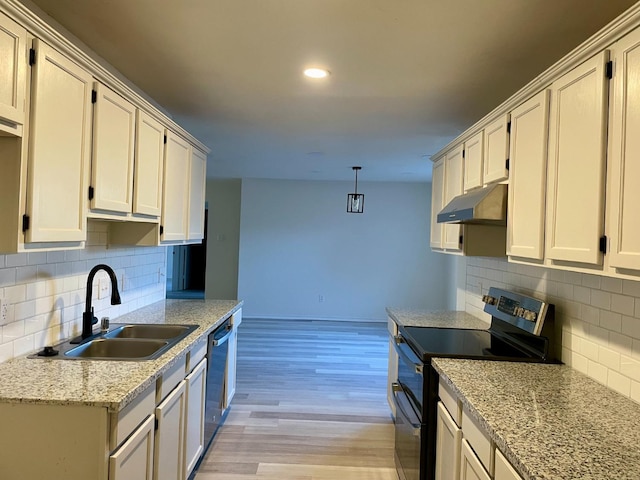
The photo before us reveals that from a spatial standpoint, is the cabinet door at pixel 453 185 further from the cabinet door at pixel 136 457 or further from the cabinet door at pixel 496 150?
the cabinet door at pixel 136 457

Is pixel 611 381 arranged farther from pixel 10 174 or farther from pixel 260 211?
pixel 260 211

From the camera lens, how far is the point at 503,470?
127cm

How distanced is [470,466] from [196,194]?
9.00 feet

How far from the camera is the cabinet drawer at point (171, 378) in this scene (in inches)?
73.1

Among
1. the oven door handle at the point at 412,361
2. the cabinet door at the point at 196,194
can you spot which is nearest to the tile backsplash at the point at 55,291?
the cabinet door at the point at 196,194

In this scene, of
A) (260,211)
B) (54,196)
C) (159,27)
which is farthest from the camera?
(260,211)

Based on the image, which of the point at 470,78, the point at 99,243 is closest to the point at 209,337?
the point at 99,243

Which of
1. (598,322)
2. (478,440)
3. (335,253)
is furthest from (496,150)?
(335,253)

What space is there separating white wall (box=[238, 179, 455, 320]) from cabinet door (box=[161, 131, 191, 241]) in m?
4.20

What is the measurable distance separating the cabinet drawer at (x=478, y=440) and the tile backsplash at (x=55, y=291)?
6.26ft

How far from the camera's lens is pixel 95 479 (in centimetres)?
142

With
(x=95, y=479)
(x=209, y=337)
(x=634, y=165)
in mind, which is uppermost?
(x=634, y=165)

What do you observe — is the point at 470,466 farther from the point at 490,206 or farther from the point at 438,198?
the point at 438,198

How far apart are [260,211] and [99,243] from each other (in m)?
4.88
